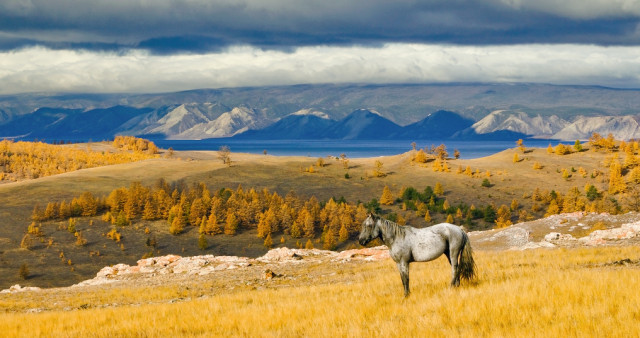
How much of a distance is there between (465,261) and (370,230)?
2800 mm

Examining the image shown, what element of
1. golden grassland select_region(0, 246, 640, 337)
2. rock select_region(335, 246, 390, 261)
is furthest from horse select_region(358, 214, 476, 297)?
rock select_region(335, 246, 390, 261)

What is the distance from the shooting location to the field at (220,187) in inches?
3699

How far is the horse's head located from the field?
7430 cm

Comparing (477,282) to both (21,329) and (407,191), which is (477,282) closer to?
(21,329)

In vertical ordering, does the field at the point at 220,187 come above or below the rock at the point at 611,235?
below

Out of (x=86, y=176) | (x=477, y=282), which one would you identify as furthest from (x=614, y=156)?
(x=477, y=282)

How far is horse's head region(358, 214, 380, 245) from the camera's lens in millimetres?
14788

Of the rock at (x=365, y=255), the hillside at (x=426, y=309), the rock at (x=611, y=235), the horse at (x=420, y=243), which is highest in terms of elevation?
the horse at (x=420, y=243)

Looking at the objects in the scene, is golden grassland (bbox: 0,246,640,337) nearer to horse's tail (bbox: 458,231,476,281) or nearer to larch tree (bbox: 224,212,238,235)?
horse's tail (bbox: 458,231,476,281)

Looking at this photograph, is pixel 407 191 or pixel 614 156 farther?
pixel 614 156

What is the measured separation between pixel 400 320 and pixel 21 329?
10213 millimetres

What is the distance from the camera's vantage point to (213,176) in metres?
178

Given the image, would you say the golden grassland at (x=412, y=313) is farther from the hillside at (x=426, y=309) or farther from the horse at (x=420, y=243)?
the horse at (x=420, y=243)

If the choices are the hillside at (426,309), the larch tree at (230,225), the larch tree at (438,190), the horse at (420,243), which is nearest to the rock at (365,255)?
the hillside at (426,309)
